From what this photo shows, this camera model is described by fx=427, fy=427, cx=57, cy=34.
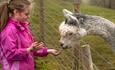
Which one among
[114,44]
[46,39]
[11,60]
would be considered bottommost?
[46,39]

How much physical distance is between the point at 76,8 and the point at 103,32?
0.49m

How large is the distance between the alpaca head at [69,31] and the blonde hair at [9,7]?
43.7 inches

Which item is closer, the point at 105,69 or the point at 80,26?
the point at 80,26

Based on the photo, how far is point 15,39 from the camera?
3.75m

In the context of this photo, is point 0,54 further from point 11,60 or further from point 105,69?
point 105,69

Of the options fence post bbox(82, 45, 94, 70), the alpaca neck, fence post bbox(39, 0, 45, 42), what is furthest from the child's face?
fence post bbox(39, 0, 45, 42)

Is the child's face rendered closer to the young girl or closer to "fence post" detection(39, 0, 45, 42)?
the young girl

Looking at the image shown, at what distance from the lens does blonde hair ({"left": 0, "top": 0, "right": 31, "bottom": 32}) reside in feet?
12.4

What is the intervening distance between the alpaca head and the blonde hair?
111 cm

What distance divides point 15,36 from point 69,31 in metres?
1.29

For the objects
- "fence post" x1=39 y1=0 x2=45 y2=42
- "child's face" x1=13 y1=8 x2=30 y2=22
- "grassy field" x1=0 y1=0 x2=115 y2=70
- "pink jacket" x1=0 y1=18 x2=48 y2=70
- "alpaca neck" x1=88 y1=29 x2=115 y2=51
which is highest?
"child's face" x1=13 y1=8 x2=30 y2=22

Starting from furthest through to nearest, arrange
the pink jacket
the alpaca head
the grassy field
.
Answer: the grassy field
the alpaca head
the pink jacket

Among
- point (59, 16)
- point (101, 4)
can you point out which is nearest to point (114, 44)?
point (59, 16)

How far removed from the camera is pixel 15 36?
3.76m
